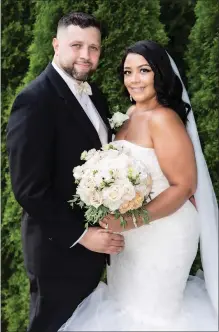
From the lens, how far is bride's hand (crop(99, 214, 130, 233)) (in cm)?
256

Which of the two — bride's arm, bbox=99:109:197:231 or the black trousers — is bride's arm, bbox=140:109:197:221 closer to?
bride's arm, bbox=99:109:197:231

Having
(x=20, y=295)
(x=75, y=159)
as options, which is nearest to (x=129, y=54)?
(x=75, y=159)

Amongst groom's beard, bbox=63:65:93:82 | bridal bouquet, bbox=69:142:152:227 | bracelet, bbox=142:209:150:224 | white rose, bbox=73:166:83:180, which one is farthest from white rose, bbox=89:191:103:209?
groom's beard, bbox=63:65:93:82

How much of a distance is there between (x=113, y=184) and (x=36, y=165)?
1.41 feet

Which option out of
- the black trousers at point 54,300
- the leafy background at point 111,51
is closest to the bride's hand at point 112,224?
the black trousers at point 54,300

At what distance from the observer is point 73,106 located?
2725 millimetres

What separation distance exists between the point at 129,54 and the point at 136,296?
1.32m

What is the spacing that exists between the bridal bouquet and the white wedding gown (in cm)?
20

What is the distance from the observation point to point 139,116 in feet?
9.25

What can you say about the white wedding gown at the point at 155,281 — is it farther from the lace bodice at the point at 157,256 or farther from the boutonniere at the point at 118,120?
the boutonniere at the point at 118,120

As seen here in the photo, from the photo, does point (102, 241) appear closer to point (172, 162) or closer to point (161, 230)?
point (161, 230)

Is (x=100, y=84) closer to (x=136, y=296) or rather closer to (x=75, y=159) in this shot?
(x=75, y=159)

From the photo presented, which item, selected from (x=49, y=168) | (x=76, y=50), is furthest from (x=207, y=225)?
(x=76, y=50)

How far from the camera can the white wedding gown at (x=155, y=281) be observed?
2605mm
